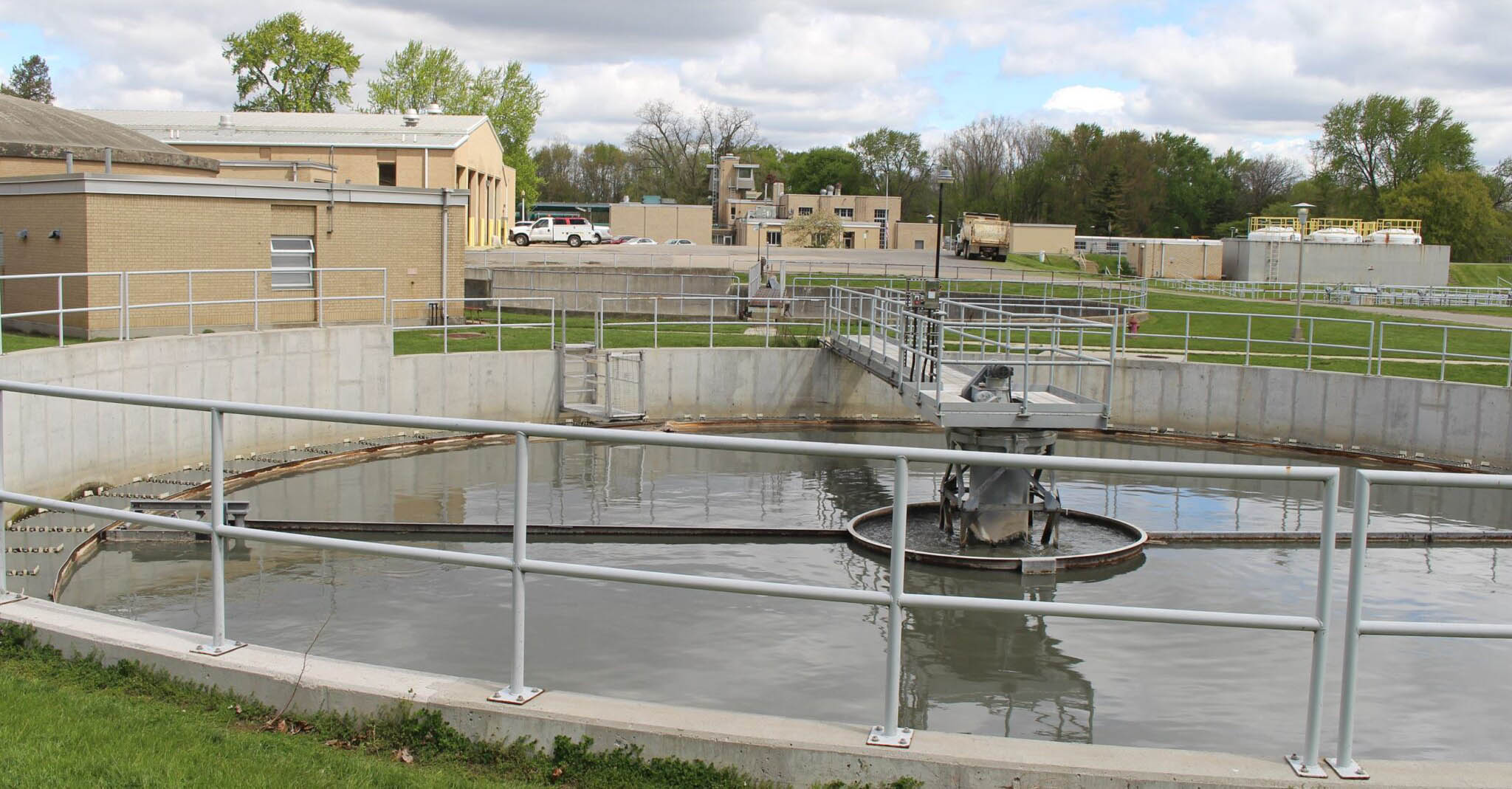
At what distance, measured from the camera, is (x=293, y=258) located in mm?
29344

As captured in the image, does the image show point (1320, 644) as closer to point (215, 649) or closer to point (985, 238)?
point (215, 649)

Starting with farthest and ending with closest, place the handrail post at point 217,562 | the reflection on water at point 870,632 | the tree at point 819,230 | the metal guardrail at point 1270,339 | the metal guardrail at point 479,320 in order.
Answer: the tree at point 819,230 < the metal guardrail at point 1270,339 < the metal guardrail at point 479,320 < the reflection on water at point 870,632 < the handrail post at point 217,562

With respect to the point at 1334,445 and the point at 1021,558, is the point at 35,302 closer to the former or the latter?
the point at 1021,558

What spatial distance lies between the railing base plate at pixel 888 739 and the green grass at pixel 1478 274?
90436 millimetres

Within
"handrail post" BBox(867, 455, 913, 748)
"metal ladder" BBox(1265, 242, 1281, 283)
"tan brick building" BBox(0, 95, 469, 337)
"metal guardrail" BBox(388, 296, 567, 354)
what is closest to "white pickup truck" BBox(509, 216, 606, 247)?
"metal guardrail" BBox(388, 296, 567, 354)

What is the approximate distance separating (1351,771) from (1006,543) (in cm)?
1068

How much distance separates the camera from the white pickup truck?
68.9 metres

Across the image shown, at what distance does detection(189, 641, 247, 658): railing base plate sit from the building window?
24.3 meters

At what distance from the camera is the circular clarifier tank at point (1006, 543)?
48.8ft

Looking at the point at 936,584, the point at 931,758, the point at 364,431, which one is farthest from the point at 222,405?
the point at 364,431

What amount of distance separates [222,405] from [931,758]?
3.42 meters

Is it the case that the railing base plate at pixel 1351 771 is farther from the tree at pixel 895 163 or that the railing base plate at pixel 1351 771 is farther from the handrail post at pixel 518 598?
the tree at pixel 895 163

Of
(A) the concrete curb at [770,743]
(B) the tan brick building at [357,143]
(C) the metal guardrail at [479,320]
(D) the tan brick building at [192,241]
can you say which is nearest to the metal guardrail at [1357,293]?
(B) the tan brick building at [357,143]

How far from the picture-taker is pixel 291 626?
10.1 m
